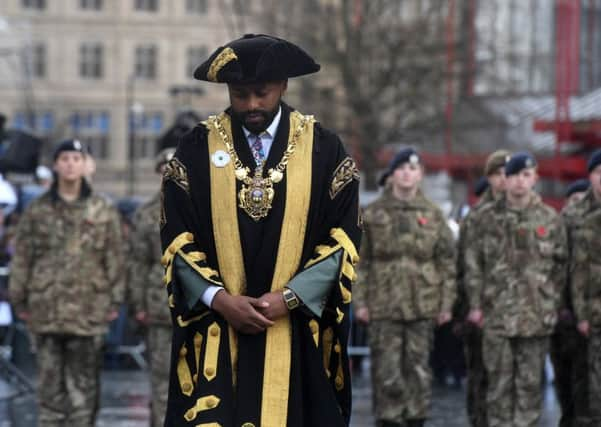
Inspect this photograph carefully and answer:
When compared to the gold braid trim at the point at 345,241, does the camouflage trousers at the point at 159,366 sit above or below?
below

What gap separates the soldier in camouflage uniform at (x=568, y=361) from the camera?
11844 mm

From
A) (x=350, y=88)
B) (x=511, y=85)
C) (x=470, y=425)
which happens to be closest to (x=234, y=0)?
(x=350, y=88)

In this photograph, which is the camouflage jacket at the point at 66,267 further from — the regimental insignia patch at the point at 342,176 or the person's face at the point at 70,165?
the regimental insignia patch at the point at 342,176

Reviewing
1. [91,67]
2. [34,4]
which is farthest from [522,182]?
[34,4]

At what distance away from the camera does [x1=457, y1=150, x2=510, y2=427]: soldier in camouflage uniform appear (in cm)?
1239

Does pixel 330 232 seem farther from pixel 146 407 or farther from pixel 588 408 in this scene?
pixel 146 407

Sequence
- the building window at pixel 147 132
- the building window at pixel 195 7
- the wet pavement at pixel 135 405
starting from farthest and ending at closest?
the building window at pixel 195 7
the building window at pixel 147 132
the wet pavement at pixel 135 405

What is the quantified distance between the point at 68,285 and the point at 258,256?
203 inches

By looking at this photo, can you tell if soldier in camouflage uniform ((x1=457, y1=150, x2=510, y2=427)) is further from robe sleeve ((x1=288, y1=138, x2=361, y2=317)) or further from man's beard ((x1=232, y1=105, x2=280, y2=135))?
man's beard ((x1=232, y1=105, x2=280, y2=135))

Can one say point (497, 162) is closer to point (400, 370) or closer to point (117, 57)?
point (400, 370)

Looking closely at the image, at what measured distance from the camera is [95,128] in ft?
278

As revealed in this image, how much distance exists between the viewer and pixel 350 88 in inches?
1494

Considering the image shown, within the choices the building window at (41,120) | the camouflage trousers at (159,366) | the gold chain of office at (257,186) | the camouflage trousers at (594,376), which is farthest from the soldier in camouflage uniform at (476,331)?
the building window at (41,120)

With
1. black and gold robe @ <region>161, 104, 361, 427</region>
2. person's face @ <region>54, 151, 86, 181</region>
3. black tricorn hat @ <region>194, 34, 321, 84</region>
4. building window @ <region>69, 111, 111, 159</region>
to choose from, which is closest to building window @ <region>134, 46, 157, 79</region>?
building window @ <region>69, 111, 111, 159</region>
